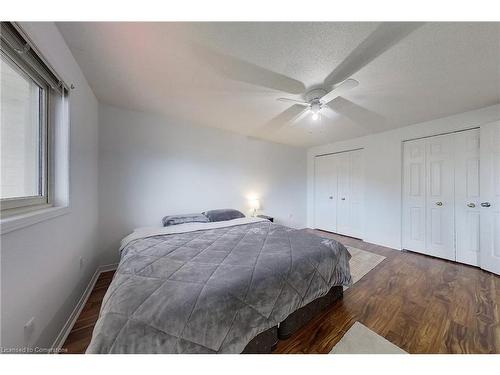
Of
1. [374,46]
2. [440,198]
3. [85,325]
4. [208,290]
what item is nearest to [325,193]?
[440,198]

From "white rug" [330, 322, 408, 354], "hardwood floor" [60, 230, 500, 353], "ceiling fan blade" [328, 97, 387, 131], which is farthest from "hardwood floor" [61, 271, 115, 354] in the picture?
"ceiling fan blade" [328, 97, 387, 131]

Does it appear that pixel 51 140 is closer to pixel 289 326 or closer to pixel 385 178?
pixel 289 326

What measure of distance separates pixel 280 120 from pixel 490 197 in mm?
3116

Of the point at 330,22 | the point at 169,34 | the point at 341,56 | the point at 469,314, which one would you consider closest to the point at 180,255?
the point at 169,34

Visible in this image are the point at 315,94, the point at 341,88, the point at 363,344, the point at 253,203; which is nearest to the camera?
the point at 363,344

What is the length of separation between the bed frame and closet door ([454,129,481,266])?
249 cm

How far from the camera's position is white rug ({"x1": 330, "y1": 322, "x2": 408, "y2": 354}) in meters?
1.21

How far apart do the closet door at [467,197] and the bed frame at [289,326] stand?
2.49 meters

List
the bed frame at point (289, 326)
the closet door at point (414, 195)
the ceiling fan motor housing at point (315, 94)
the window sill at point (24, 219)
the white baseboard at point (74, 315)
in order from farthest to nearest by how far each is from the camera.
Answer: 1. the closet door at point (414, 195)
2. the ceiling fan motor housing at point (315, 94)
3. the white baseboard at point (74, 315)
4. the bed frame at point (289, 326)
5. the window sill at point (24, 219)

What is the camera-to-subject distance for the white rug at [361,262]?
92.3 inches

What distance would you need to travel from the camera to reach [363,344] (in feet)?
4.15

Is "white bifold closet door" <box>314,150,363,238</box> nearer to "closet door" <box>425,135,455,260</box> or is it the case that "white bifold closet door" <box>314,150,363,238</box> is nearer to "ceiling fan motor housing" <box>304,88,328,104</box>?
"closet door" <box>425,135,455,260</box>

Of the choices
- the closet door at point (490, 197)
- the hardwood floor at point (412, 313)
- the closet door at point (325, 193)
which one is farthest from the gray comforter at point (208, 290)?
the closet door at point (325, 193)

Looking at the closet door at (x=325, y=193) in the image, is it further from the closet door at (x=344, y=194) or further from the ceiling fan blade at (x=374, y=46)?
the ceiling fan blade at (x=374, y=46)
